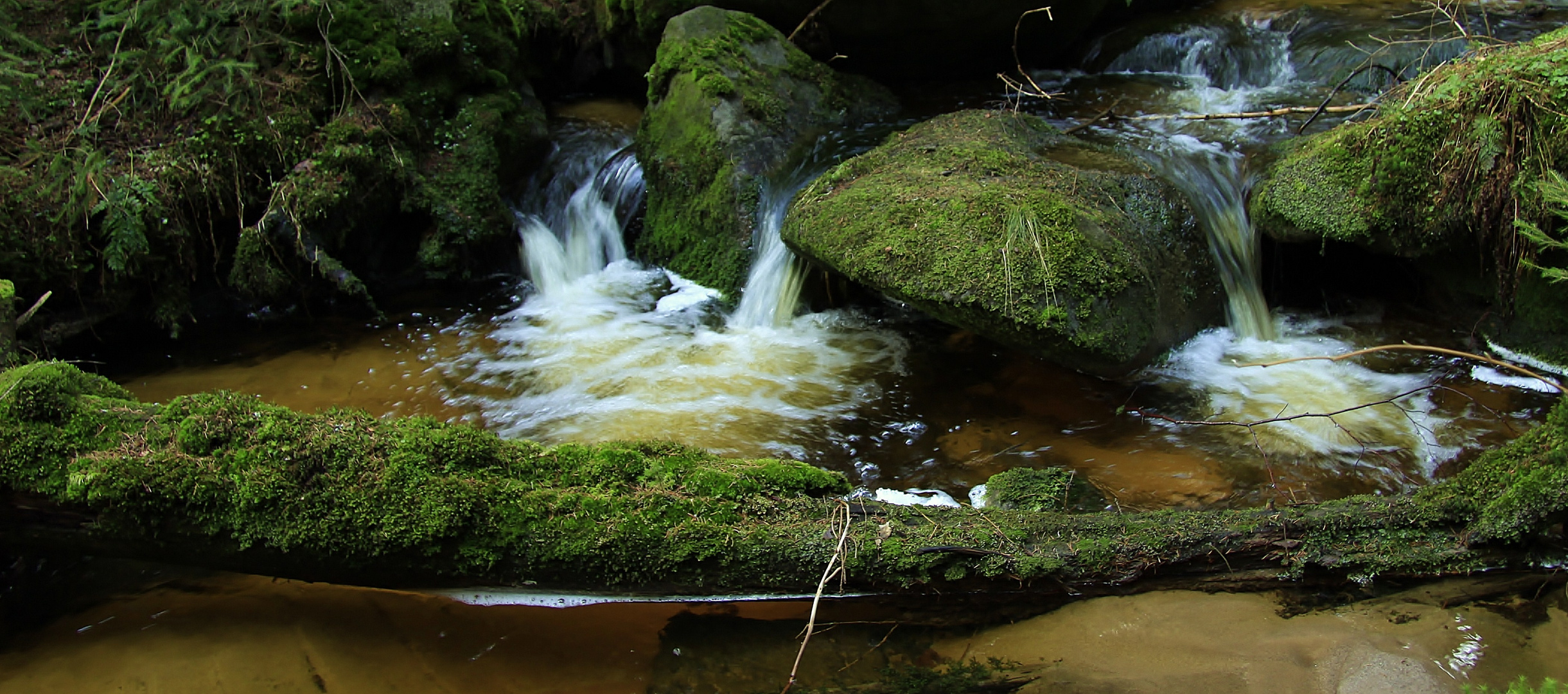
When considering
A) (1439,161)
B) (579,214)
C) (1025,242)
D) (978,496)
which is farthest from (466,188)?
(1439,161)

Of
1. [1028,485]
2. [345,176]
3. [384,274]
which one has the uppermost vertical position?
[345,176]

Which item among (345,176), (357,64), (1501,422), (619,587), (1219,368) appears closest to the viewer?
(619,587)

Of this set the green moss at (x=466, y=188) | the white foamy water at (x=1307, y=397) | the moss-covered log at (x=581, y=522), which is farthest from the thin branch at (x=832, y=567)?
the green moss at (x=466, y=188)

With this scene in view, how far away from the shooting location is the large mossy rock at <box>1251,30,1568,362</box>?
14.1 ft

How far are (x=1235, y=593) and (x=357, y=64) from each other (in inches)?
270

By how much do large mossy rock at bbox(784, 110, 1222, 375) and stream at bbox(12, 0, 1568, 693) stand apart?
1.39 feet

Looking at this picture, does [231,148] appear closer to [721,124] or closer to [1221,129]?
[721,124]

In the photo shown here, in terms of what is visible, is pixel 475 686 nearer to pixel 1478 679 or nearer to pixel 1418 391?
pixel 1478 679

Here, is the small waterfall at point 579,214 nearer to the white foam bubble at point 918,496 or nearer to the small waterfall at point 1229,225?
the white foam bubble at point 918,496

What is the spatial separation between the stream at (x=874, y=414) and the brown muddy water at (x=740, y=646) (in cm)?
1

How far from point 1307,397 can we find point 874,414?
2418 mm

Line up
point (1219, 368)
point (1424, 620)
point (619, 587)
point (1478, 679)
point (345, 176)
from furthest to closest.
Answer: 1. point (345, 176)
2. point (1219, 368)
3. point (619, 587)
4. point (1424, 620)
5. point (1478, 679)

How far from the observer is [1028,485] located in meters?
3.67

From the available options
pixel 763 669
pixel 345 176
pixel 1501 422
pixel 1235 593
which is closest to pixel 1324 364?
pixel 1501 422
